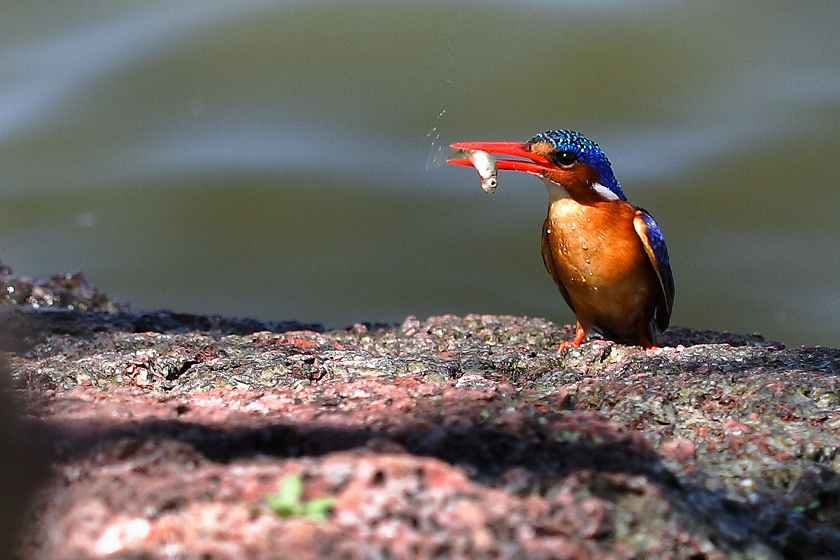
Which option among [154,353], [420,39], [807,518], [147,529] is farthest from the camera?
[420,39]

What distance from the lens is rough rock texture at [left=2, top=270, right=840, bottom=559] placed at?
4.55 feet

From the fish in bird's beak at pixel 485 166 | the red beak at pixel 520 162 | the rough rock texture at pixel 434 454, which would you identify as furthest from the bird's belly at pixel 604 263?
the rough rock texture at pixel 434 454

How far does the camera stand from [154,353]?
8.85 ft

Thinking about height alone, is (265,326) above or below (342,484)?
above

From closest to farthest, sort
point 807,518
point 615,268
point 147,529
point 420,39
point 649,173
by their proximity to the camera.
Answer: point 147,529 → point 807,518 → point 615,268 → point 649,173 → point 420,39

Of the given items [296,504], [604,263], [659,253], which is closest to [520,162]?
[604,263]

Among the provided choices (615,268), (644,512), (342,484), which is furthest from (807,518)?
(615,268)

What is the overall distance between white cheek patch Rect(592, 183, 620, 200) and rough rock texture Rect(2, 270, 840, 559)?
139 cm

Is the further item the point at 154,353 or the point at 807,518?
the point at 154,353

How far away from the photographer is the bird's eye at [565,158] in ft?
13.0

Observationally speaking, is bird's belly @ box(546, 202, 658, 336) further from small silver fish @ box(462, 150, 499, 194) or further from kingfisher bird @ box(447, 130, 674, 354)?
small silver fish @ box(462, 150, 499, 194)

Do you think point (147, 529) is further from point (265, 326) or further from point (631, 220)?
point (631, 220)

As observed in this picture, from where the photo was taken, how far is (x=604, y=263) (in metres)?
3.92

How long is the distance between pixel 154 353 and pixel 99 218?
14.8 ft
